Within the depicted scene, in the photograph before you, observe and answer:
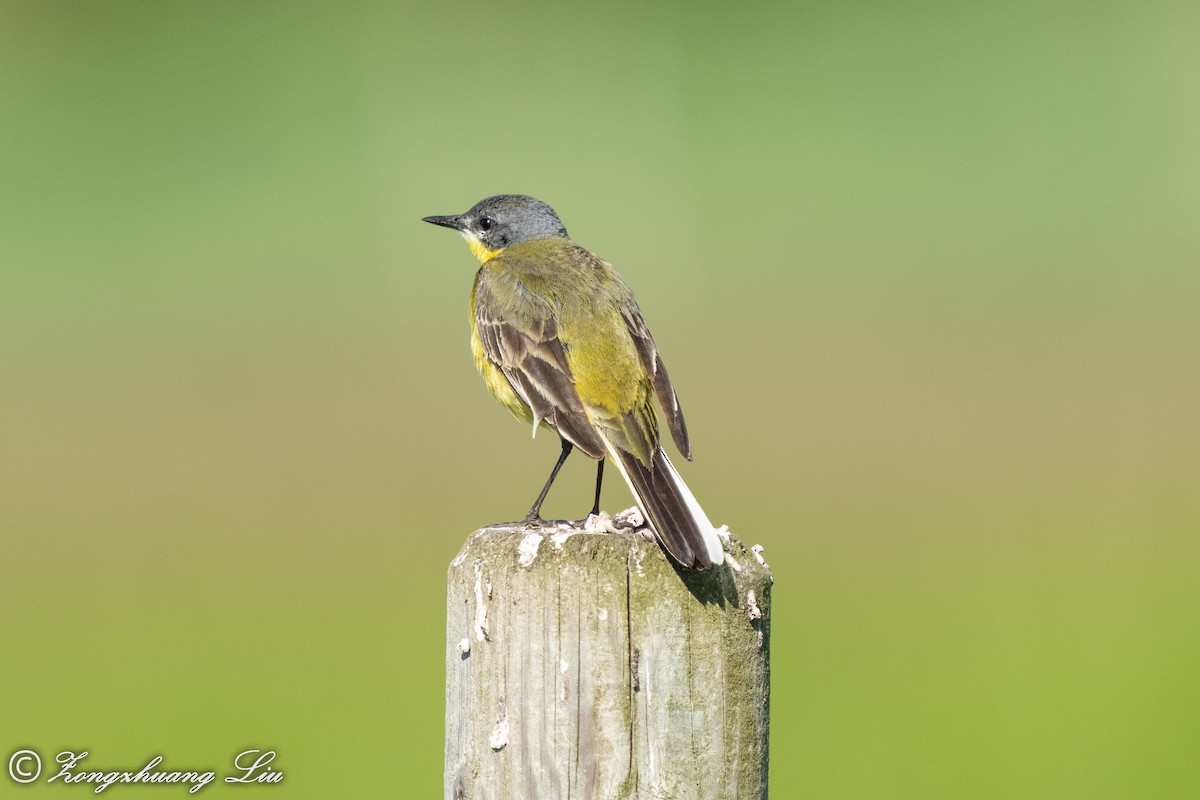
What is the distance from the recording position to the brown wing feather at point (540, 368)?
17.7ft

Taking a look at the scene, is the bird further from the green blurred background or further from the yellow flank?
the green blurred background

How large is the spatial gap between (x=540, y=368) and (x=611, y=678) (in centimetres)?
225

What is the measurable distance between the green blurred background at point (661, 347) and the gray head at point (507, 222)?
3193 millimetres

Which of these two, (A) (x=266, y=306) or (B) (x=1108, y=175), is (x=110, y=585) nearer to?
(A) (x=266, y=306)

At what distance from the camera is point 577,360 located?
18.6ft

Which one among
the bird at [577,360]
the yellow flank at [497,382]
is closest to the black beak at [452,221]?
the bird at [577,360]

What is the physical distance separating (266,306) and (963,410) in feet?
28.7

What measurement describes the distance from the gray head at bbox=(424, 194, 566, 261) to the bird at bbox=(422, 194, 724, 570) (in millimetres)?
394

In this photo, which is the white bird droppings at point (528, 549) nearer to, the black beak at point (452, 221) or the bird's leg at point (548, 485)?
the bird's leg at point (548, 485)

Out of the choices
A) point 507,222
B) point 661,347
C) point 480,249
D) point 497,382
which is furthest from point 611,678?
point 661,347

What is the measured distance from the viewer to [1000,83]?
866 inches

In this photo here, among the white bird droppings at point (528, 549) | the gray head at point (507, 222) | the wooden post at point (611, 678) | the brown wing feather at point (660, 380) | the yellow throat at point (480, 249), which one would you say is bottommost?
the wooden post at point (611, 678)

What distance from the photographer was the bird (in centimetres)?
523

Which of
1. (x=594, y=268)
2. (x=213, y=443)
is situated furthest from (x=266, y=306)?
(x=594, y=268)
